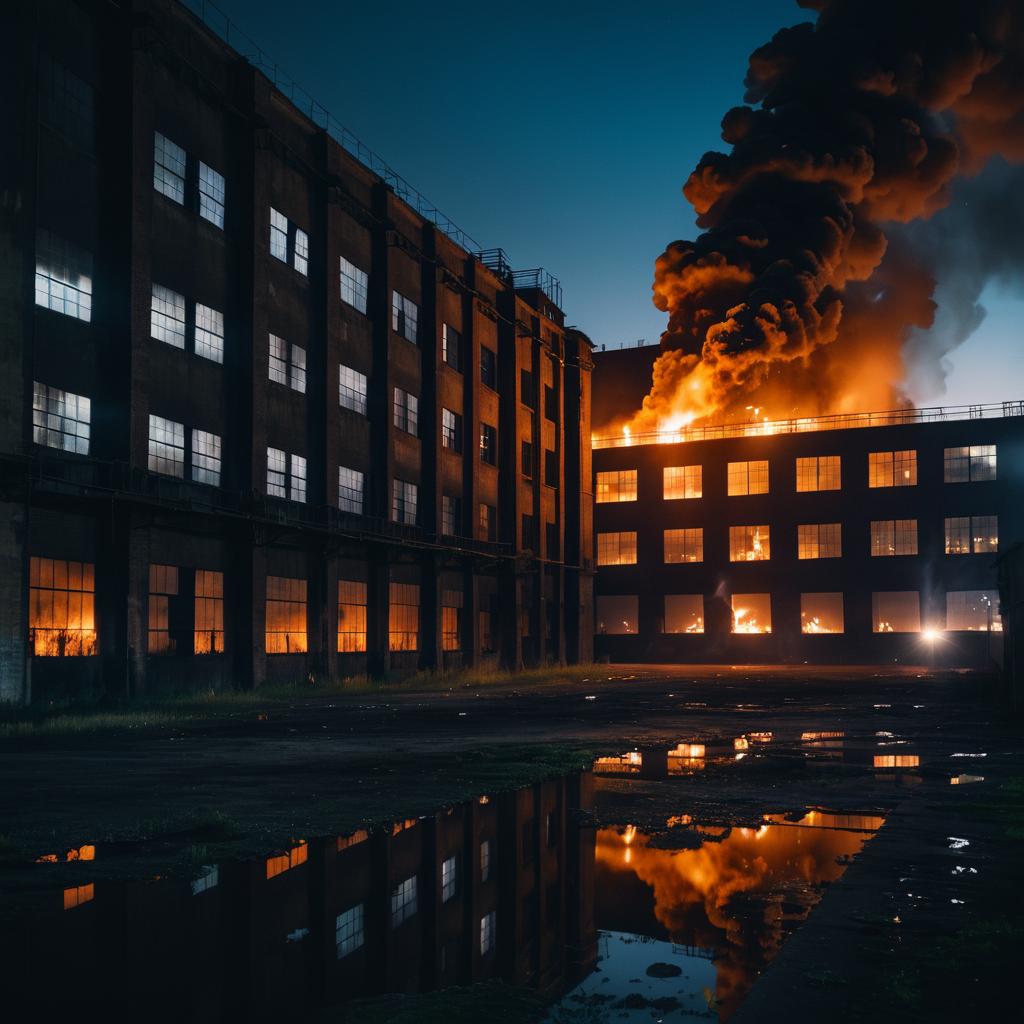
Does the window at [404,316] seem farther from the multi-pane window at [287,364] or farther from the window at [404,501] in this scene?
the multi-pane window at [287,364]

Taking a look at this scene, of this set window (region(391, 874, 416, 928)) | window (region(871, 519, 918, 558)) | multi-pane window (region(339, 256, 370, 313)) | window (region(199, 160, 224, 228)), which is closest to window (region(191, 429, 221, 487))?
window (region(199, 160, 224, 228))

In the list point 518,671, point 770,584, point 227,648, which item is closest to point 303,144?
point 227,648

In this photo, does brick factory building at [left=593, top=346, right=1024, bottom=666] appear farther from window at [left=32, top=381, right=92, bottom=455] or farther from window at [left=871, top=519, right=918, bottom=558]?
window at [left=32, top=381, right=92, bottom=455]

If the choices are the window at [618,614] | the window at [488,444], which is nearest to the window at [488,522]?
the window at [488,444]

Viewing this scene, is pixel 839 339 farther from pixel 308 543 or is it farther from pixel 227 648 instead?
pixel 227 648

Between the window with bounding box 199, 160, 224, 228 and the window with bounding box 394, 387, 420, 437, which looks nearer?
the window with bounding box 199, 160, 224, 228

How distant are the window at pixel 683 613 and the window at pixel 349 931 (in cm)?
5463

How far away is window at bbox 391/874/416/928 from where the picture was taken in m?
5.36

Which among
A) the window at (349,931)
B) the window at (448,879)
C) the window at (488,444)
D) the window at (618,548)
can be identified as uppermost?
the window at (488,444)

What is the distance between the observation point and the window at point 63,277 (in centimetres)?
2172

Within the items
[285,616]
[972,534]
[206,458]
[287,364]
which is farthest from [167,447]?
[972,534]

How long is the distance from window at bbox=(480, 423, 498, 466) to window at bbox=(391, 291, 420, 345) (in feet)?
19.5

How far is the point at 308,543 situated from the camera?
30.9 m

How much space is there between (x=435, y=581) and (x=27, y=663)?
1849cm
